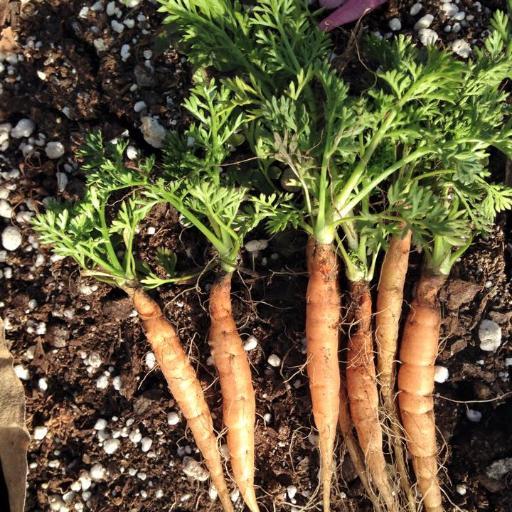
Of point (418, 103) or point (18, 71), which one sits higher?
point (18, 71)

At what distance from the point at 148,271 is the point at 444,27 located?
1.82m

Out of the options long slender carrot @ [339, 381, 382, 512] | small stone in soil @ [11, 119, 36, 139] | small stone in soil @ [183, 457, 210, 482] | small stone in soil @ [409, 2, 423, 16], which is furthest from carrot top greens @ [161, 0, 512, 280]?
small stone in soil @ [183, 457, 210, 482]

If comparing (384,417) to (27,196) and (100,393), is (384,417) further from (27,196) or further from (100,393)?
(27,196)

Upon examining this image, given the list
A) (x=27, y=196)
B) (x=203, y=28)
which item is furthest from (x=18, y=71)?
(x=203, y=28)

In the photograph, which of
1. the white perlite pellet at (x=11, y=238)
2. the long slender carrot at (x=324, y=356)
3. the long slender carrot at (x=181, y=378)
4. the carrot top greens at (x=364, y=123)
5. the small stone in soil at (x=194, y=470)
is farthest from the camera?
the white perlite pellet at (x=11, y=238)

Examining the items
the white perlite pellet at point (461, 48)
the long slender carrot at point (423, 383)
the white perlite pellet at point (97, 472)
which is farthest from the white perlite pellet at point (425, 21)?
the white perlite pellet at point (97, 472)

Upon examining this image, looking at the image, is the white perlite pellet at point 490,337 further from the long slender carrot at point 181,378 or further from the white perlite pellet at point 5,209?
the white perlite pellet at point 5,209

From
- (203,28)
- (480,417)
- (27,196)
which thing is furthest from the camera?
(27,196)

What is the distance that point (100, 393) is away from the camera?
2891mm

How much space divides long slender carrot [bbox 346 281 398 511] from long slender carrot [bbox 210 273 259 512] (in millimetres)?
488

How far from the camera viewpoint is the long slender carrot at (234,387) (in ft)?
8.89

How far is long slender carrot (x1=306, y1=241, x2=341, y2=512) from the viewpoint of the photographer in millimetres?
2629

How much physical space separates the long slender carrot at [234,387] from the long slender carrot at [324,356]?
30cm

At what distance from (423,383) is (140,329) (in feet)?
4.40
